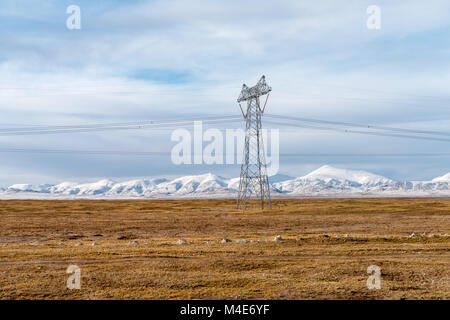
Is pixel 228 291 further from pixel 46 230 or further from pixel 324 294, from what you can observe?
pixel 46 230

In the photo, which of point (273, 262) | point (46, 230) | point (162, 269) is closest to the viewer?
point (162, 269)
